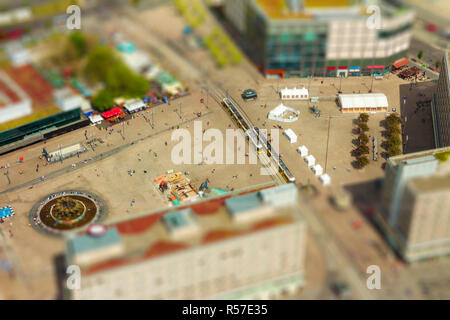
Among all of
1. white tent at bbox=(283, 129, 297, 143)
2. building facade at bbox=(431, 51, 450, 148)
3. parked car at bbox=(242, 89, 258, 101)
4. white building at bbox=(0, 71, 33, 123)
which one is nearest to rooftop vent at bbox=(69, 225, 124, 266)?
white tent at bbox=(283, 129, 297, 143)

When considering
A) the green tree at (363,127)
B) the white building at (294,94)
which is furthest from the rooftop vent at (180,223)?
the white building at (294,94)

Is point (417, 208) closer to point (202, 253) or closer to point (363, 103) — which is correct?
point (202, 253)

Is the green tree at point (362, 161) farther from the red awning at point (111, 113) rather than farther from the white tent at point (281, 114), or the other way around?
the red awning at point (111, 113)

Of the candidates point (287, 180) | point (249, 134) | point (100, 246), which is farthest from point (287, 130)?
point (100, 246)

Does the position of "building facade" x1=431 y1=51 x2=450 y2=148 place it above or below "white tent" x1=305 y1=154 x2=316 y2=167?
above

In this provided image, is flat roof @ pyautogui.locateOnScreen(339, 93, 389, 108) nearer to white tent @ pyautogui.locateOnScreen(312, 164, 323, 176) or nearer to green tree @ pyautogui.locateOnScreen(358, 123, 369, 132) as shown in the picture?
green tree @ pyautogui.locateOnScreen(358, 123, 369, 132)
